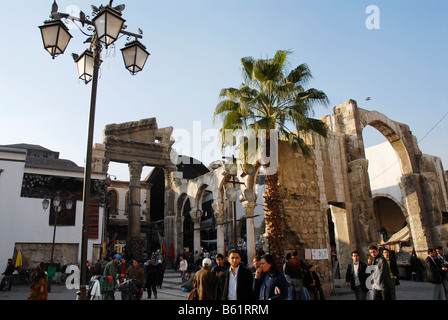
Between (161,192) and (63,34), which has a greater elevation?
(161,192)

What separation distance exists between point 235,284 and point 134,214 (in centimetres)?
2339

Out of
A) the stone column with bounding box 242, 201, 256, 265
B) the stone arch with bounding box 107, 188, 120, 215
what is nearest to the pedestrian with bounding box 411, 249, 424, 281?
the stone column with bounding box 242, 201, 256, 265

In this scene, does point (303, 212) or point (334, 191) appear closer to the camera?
point (303, 212)

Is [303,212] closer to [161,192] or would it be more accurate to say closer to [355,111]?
[355,111]

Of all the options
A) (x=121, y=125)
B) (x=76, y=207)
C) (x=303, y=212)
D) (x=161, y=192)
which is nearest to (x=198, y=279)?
(x=303, y=212)

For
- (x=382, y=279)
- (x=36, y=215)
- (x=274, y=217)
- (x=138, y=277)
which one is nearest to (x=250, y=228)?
(x=274, y=217)

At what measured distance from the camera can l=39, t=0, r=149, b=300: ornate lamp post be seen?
16.9 ft

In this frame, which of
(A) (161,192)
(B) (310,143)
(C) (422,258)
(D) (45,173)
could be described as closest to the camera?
(B) (310,143)

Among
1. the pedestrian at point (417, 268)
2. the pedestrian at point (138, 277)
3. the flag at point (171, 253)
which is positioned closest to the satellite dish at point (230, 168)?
the pedestrian at point (138, 277)

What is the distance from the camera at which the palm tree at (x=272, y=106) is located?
11.1 meters

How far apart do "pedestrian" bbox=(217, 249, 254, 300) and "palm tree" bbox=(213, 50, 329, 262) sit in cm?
650

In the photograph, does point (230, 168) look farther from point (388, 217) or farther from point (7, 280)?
point (388, 217)

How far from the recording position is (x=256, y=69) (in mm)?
11609

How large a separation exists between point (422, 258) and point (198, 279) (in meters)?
15.8
